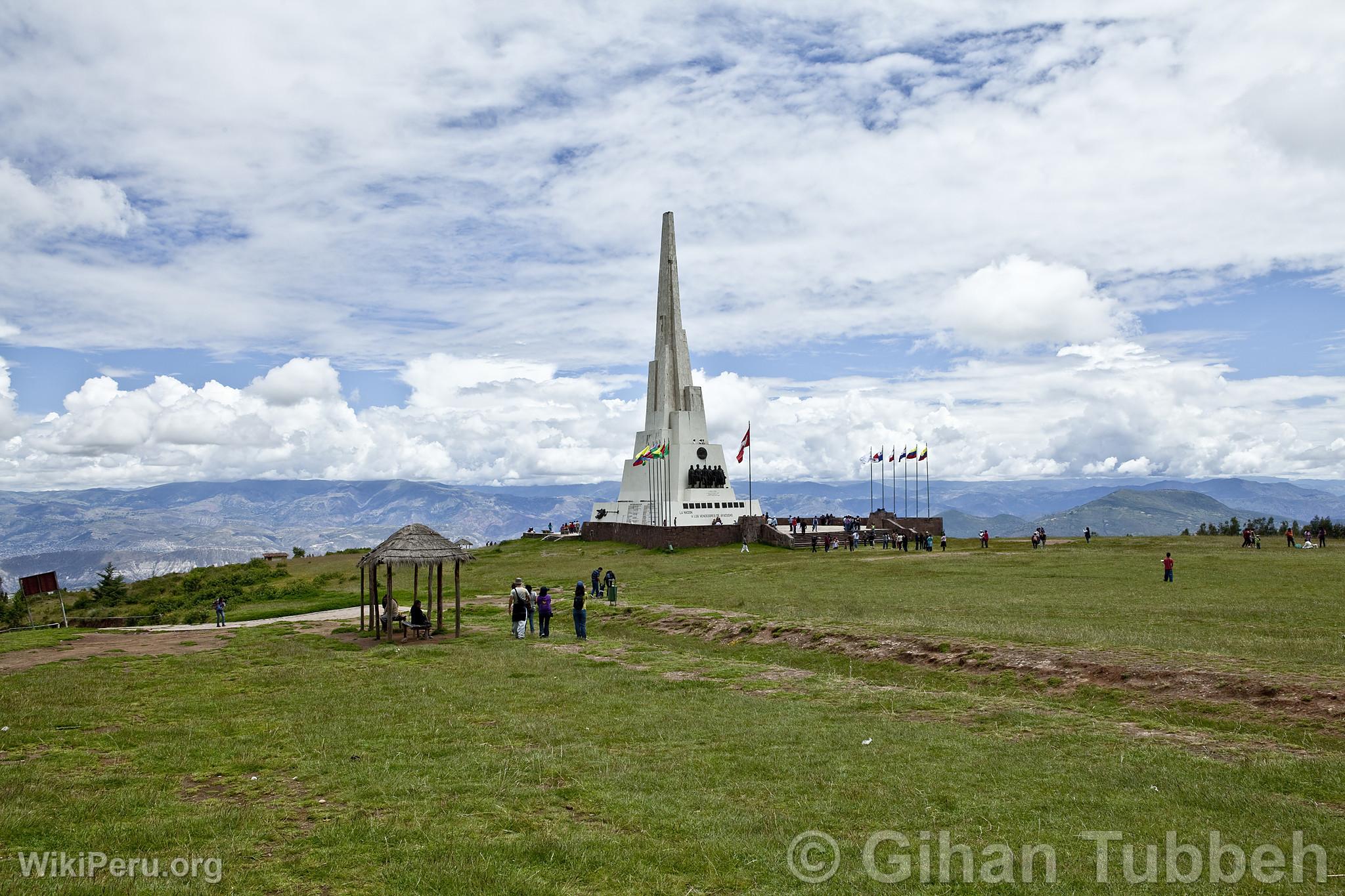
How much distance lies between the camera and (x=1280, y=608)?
2311 cm

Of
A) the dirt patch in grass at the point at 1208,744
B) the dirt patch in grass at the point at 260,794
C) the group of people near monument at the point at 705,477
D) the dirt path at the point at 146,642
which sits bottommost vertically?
the dirt path at the point at 146,642

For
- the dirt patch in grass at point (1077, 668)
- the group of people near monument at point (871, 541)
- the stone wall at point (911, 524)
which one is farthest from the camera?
the stone wall at point (911, 524)

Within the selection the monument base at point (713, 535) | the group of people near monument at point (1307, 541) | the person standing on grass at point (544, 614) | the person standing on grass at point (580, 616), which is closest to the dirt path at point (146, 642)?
the person standing on grass at point (544, 614)

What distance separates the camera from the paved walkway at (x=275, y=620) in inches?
1082

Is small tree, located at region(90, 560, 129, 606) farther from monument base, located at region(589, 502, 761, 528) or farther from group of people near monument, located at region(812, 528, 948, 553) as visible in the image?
group of people near monument, located at region(812, 528, 948, 553)

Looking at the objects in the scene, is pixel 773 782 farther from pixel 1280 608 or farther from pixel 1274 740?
pixel 1280 608

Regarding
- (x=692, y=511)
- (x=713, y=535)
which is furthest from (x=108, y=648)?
(x=692, y=511)

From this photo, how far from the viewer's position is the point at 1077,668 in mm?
16078

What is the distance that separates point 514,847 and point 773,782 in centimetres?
340

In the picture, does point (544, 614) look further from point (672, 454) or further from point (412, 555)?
point (672, 454)

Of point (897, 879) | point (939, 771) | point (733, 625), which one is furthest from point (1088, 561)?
point (897, 879)

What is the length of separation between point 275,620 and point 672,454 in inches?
1807

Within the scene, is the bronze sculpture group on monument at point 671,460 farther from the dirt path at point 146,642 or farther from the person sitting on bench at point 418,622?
the person sitting on bench at point 418,622

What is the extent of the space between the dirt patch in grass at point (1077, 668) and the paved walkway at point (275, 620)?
1441cm
